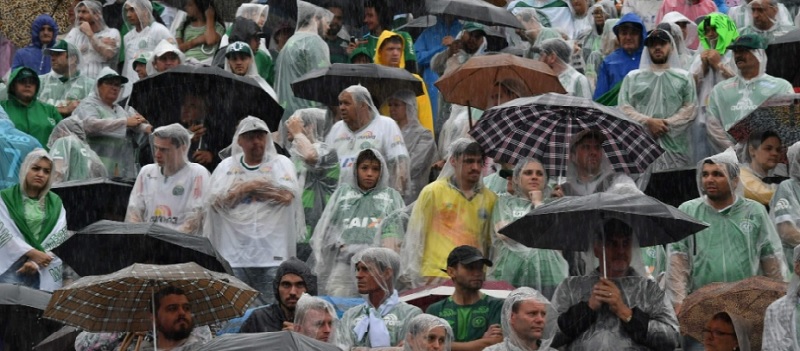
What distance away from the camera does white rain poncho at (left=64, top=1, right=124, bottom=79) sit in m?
25.7

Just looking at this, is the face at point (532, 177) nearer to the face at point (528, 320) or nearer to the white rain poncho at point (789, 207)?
the white rain poncho at point (789, 207)

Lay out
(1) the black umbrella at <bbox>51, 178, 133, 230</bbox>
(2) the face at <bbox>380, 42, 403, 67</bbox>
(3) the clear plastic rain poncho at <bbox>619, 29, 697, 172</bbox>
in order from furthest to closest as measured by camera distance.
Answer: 1. (2) the face at <bbox>380, 42, 403, 67</bbox>
2. (3) the clear plastic rain poncho at <bbox>619, 29, 697, 172</bbox>
3. (1) the black umbrella at <bbox>51, 178, 133, 230</bbox>

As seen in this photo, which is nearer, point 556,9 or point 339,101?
point 339,101

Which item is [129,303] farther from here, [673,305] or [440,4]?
[440,4]

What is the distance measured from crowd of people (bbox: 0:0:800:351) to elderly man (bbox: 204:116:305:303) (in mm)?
18

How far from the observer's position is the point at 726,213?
659 inches

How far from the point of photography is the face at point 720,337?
1456 centimetres

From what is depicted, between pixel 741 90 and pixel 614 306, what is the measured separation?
6443mm

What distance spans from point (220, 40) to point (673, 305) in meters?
9.93

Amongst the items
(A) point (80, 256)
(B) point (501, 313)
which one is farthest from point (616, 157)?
(A) point (80, 256)

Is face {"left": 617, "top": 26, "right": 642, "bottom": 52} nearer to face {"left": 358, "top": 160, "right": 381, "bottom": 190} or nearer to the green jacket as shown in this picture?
face {"left": 358, "top": 160, "right": 381, "bottom": 190}

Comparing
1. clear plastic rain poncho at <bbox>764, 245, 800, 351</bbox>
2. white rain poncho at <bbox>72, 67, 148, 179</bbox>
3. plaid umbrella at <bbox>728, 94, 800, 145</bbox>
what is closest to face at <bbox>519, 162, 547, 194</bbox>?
plaid umbrella at <bbox>728, 94, 800, 145</bbox>

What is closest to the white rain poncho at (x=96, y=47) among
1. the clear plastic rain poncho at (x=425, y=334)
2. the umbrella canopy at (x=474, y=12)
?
the umbrella canopy at (x=474, y=12)

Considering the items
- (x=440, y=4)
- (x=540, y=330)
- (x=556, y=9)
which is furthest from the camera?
(x=556, y=9)
